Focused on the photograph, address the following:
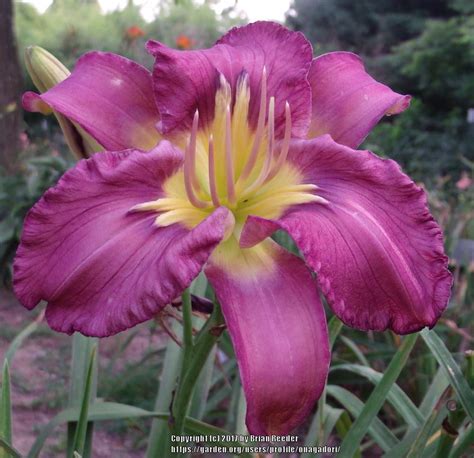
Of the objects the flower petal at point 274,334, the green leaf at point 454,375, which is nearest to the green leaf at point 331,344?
the green leaf at point 454,375

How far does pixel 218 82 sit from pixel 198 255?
0.68ft

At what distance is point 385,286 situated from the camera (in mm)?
427

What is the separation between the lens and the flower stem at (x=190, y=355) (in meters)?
0.47

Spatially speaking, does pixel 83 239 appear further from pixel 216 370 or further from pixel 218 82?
pixel 216 370

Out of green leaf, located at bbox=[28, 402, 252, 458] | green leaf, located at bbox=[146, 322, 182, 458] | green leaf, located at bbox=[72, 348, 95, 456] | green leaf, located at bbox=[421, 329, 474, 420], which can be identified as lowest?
green leaf, located at bbox=[146, 322, 182, 458]

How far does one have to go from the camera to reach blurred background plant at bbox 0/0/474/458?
0.73 m

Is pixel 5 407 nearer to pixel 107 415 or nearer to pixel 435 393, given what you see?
pixel 107 415

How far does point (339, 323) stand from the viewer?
0.69 meters

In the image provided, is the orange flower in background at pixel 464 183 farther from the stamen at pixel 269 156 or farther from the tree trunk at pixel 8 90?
the tree trunk at pixel 8 90

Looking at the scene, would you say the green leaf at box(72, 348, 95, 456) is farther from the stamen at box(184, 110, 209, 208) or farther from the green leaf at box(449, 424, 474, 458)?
the green leaf at box(449, 424, 474, 458)

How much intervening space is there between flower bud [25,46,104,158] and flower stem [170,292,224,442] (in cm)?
17

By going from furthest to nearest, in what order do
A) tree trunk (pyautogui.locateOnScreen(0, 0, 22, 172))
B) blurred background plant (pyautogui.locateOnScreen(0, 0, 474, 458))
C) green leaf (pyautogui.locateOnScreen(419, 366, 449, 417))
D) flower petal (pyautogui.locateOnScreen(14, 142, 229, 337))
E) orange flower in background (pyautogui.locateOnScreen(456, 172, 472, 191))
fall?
tree trunk (pyautogui.locateOnScreen(0, 0, 22, 172)) → orange flower in background (pyautogui.locateOnScreen(456, 172, 472, 191)) → green leaf (pyautogui.locateOnScreen(419, 366, 449, 417)) → blurred background plant (pyautogui.locateOnScreen(0, 0, 474, 458)) → flower petal (pyautogui.locateOnScreen(14, 142, 229, 337))

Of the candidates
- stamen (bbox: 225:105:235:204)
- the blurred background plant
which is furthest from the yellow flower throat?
the blurred background plant

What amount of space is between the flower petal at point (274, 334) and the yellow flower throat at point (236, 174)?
5 centimetres
